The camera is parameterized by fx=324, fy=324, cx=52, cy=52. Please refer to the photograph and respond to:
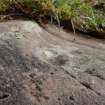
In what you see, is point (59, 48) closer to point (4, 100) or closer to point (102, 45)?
point (102, 45)

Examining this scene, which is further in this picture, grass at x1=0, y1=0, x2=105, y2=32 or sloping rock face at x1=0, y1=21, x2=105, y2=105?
grass at x1=0, y1=0, x2=105, y2=32

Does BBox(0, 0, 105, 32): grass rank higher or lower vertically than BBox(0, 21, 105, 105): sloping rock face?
higher

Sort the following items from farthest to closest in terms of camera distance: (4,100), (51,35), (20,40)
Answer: (51,35), (20,40), (4,100)

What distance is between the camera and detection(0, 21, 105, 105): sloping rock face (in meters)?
1.82

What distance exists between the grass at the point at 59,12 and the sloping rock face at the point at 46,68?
31 cm

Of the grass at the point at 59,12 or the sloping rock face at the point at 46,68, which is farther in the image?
the grass at the point at 59,12

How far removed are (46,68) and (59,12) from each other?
1.01 m

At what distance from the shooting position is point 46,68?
6.75 feet

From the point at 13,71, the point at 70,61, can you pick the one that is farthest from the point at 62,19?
the point at 13,71

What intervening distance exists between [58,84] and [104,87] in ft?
0.91

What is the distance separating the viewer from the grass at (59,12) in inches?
114

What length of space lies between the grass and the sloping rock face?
31 centimetres

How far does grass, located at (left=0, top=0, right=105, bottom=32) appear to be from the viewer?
9.52 feet

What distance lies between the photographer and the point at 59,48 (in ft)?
7.74
